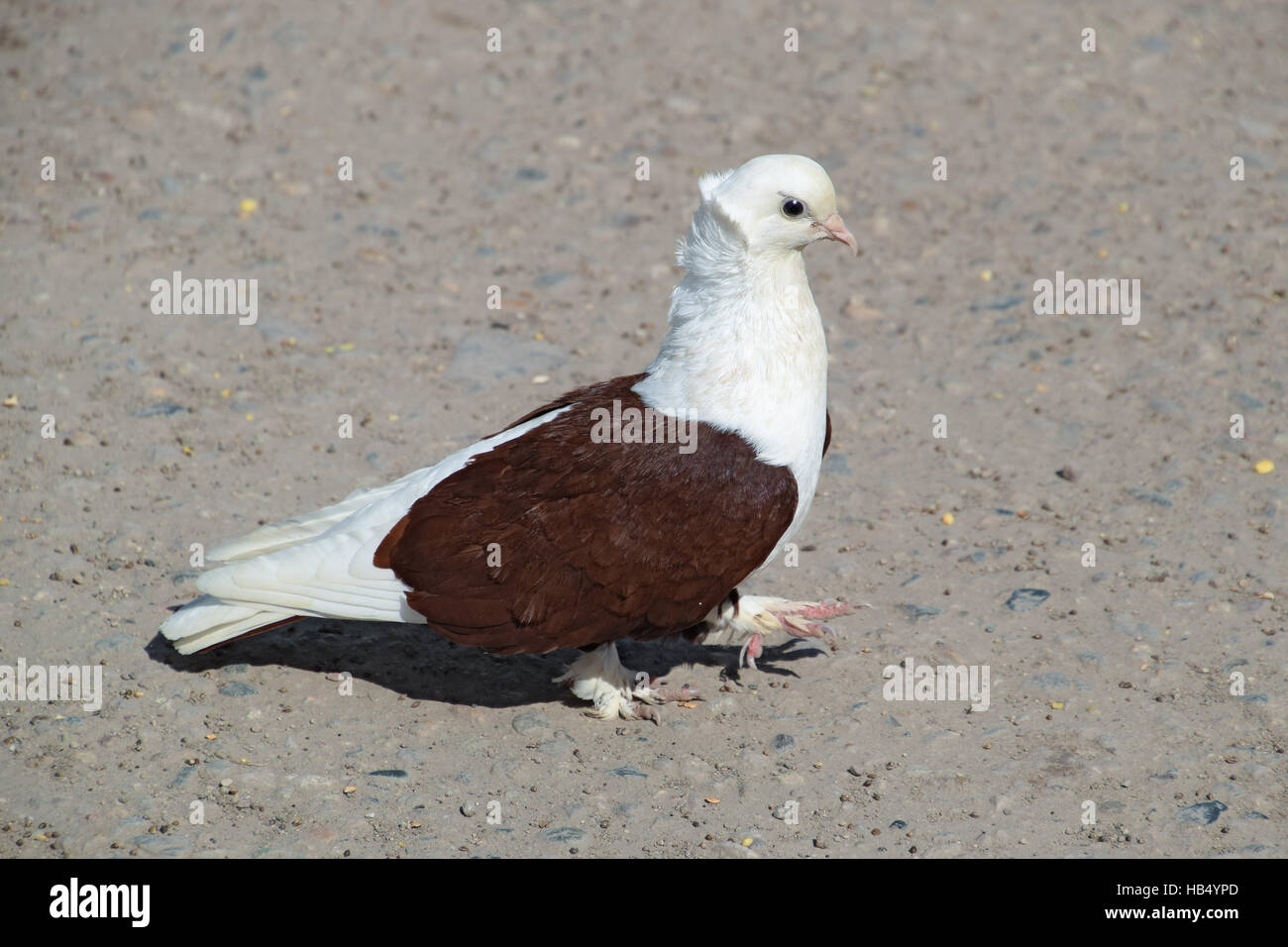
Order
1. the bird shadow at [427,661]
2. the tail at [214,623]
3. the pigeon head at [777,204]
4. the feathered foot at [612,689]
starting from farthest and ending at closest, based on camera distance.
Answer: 1. the bird shadow at [427,661]
2. the feathered foot at [612,689]
3. the tail at [214,623]
4. the pigeon head at [777,204]

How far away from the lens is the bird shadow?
5492mm

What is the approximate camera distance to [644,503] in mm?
4922

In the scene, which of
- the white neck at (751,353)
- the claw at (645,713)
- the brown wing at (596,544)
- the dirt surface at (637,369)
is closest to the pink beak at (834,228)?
the white neck at (751,353)

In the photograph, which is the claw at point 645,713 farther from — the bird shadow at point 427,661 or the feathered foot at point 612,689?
the bird shadow at point 427,661

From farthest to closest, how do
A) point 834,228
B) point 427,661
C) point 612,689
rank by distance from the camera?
point 427,661, point 612,689, point 834,228

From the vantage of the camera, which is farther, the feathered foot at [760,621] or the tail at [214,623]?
the feathered foot at [760,621]

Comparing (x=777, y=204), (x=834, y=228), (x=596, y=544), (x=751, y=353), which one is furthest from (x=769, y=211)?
(x=596, y=544)

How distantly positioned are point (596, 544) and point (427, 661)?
1228 millimetres

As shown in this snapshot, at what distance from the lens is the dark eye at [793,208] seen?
15.9ft

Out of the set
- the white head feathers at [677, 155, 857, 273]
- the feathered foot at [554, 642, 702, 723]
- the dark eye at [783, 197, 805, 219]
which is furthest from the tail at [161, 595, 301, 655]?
the dark eye at [783, 197, 805, 219]

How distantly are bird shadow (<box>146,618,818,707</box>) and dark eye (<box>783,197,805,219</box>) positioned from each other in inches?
78.1

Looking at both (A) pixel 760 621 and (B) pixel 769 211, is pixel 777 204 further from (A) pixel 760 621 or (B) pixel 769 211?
(A) pixel 760 621

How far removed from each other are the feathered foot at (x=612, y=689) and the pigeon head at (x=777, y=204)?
174 cm

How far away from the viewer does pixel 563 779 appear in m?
5.02
